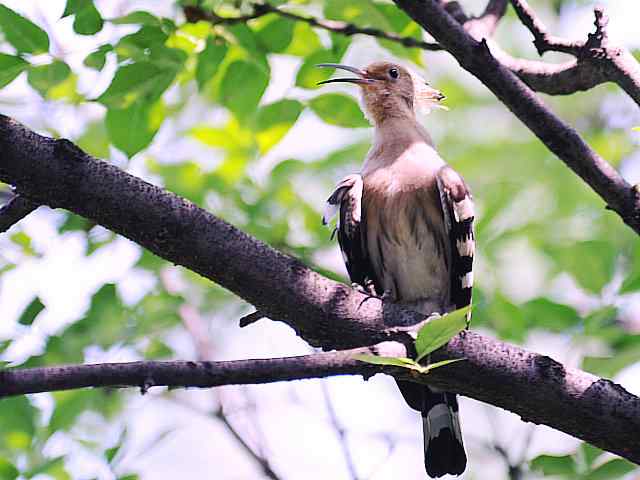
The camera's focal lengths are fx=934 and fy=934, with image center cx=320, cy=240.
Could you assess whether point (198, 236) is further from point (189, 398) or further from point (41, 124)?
point (189, 398)

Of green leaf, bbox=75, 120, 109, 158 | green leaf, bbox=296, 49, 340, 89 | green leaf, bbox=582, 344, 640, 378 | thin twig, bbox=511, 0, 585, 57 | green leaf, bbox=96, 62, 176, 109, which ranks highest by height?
thin twig, bbox=511, 0, 585, 57

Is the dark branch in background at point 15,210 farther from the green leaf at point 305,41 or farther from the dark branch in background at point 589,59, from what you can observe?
the dark branch in background at point 589,59

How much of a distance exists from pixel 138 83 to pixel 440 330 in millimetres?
1856

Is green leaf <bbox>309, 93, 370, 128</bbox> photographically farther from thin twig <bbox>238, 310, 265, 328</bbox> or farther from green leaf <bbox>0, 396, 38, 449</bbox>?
green leaf <bbox>0, 396, 38, 449</bbox>

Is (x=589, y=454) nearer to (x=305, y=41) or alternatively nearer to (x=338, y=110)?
(x=338, y=110)

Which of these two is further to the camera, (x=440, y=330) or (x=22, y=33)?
(x=22, y=33)

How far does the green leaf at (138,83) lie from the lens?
12.0 ft

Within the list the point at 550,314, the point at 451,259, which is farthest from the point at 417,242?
the point at 550,314

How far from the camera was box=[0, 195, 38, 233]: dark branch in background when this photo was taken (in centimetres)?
280

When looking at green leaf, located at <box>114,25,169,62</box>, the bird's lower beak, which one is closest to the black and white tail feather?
green leaf, located at <box>114,25,169,62</box>

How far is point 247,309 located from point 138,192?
9.27 ft

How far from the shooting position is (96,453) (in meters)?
4.25

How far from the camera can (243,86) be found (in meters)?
4.02

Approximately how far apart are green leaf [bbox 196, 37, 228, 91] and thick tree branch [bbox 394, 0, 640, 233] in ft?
2.81
